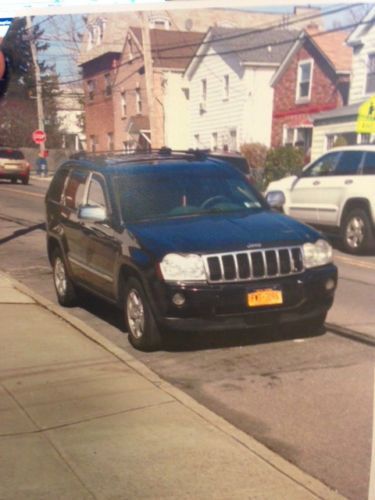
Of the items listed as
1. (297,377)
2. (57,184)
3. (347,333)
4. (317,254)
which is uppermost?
(57,184)

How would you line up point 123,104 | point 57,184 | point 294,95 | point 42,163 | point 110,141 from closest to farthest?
point 294,95 → point 123,104 → point 110,141 → point 42,163 → point 57,184

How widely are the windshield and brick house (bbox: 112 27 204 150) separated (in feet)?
1.46

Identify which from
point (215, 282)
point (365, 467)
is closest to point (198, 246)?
point (215, 282)

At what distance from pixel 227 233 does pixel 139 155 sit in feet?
4.73

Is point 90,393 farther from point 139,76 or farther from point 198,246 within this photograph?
point 139,76

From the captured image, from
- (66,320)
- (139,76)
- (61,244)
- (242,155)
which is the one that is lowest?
(66,320)

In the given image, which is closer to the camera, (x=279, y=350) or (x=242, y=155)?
(x=242, y=155)

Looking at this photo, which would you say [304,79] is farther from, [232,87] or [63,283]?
[63,283]

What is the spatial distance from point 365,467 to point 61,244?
3648 millimetres

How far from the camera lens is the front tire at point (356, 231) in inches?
144

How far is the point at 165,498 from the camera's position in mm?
2826

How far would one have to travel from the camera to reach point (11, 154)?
3.50 meters

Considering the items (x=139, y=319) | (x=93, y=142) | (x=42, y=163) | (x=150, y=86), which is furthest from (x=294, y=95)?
(x=139, y=319)

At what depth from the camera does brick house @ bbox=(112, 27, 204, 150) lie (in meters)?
2.60
